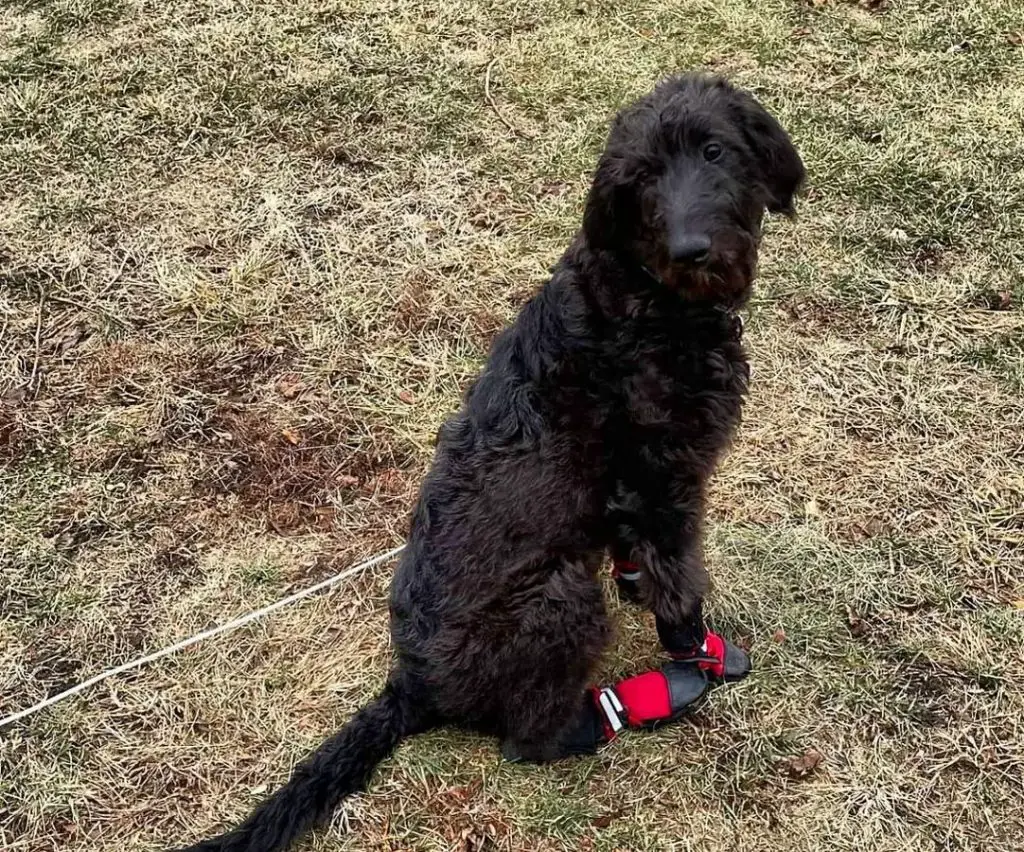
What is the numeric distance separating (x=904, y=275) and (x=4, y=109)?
513 cm

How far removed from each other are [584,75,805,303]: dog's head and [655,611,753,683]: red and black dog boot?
1.13m

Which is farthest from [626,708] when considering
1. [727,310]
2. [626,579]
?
[727,310]

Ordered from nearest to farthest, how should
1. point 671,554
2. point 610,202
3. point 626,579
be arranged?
point 610,202, point 671,554, point 626,579

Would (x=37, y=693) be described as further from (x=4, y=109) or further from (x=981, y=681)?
(x=4, y=109)

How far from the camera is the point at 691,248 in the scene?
246 cm

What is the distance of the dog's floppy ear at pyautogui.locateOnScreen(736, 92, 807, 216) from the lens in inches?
106

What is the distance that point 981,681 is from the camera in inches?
127

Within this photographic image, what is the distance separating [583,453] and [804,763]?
1344 millimetres

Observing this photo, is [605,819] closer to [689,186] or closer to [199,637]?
[199,637]

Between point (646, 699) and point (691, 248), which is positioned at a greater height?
point (691, 248)

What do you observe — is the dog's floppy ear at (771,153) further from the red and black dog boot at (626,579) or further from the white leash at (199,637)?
the white leash at (199,637)

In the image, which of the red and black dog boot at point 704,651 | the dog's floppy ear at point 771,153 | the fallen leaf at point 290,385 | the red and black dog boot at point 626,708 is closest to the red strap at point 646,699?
the red and black dog boot at point 626,708

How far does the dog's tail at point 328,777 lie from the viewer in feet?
8.62

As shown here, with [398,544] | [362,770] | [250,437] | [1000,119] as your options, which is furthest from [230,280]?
[1000,119]
